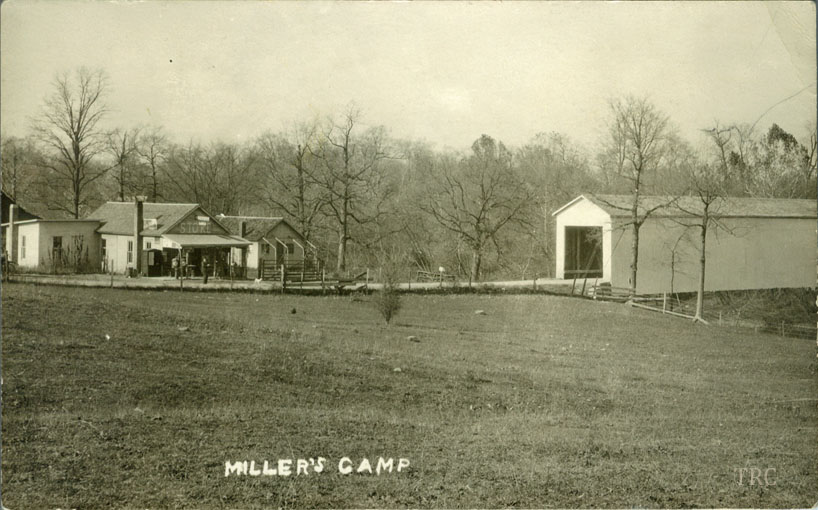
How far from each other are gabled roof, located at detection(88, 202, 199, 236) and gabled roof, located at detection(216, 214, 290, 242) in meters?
0.37

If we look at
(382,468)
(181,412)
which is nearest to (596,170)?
(382,468)

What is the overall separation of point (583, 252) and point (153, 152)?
6.03 metres

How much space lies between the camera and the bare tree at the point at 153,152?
19.4 ft

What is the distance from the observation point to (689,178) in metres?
7.18

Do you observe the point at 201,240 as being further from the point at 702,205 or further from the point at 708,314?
the point at 708,314

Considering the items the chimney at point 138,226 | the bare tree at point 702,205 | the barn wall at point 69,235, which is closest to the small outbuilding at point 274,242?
the chimney at point 138,226

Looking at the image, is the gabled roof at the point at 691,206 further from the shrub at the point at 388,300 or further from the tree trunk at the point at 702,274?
the shrub at the point at 388,300

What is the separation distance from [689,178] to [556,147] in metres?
1.82

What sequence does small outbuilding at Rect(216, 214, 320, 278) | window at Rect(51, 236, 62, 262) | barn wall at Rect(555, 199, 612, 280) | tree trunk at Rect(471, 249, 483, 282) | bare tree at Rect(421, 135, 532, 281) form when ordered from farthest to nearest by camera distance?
barn wall at Rect(555, 199, 612, 280) → tree trunk at Rect(471, 249, 483, 282) → bare tree at Rect(421, 135, 532, 281) → small outbuilding at Rect(216, 214, 320, 278) → window at Rect(51, 236, 62, 262)

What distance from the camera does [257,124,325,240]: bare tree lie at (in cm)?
627

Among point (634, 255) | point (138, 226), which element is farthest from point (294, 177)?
point (634, 255)

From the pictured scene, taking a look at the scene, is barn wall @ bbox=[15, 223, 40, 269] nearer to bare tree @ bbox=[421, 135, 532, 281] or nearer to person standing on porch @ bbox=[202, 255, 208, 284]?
person standing on porch @ bbox=[202, 255, 208, 284]

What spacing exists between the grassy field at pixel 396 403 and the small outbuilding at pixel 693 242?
0.66 meters

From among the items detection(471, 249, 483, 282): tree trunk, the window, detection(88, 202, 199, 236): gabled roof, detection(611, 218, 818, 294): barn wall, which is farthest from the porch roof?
detection(611, 218, 818, 294): barn wall
